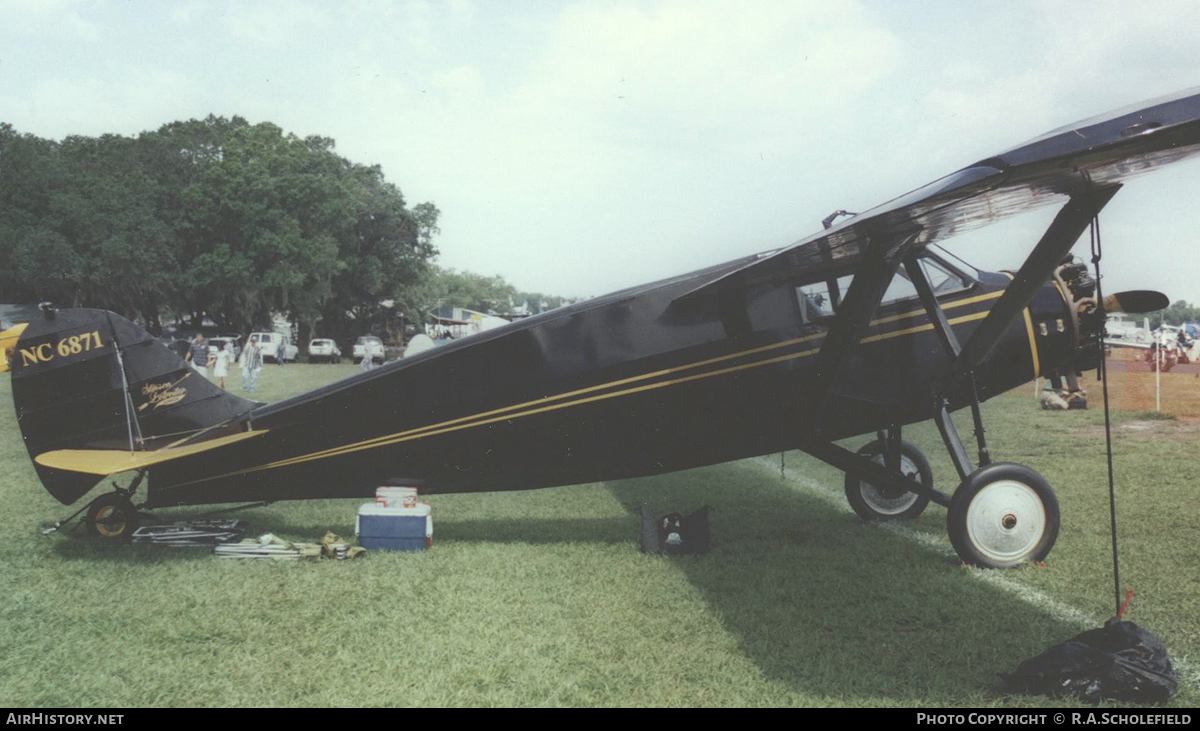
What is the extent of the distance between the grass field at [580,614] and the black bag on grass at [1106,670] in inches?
6.3

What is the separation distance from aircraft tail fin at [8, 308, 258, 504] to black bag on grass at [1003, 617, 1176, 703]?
21.7ft

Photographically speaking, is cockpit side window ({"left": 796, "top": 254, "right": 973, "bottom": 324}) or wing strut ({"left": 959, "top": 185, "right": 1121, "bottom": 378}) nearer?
wing strut ({"left": 959, "top": 185, "right": 1121, "bottom": 378})

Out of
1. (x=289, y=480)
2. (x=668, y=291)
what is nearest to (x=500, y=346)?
(x=668, y=291)

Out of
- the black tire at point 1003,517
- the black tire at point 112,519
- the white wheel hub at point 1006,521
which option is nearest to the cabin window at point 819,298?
the black tire at point 1003,517

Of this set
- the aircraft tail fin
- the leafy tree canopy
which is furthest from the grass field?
the leafy tree canopy

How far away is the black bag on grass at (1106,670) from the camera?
4035 millimetres

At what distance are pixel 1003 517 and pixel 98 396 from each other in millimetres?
7977

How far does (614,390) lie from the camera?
23.2 feet

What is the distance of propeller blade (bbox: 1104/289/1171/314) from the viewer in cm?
655

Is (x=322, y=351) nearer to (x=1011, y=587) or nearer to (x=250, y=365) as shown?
(x=250, y=365)

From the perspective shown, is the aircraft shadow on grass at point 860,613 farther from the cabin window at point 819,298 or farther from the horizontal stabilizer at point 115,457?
the horizontal stabilizer at point 115,457

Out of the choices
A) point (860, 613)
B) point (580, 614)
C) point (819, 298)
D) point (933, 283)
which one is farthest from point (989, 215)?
point (580, 614)

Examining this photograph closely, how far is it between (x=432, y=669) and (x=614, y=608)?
1492mm

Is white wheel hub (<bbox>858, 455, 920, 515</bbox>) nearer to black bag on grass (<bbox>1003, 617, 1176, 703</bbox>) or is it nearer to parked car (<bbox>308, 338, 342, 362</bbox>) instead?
black bag on grass (<bbox>1003, 617, 1176, 703</bbox>)
